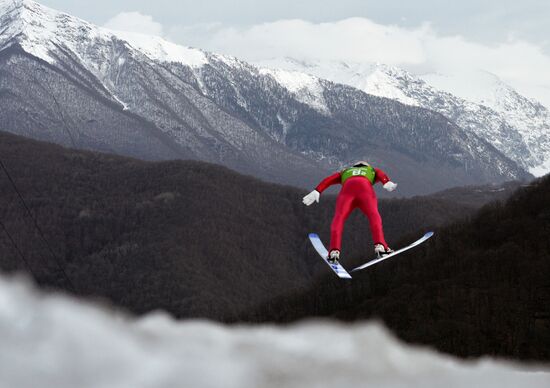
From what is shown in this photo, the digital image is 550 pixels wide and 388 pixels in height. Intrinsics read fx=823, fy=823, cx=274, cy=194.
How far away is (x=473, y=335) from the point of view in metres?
165

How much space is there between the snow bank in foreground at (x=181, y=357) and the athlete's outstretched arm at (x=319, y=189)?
4.20 m

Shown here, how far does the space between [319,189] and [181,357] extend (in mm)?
9099

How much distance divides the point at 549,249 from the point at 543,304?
2913cm

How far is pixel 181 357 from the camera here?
1697 cm

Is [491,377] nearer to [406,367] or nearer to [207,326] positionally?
[406,367]

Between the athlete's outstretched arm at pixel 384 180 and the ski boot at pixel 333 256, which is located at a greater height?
the athlete's outstretched arm at pixel 384 180

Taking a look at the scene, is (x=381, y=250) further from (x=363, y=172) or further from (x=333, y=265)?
(x=363, y=172)

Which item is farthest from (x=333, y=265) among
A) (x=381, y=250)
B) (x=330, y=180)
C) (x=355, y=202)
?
(x=330, y=180)

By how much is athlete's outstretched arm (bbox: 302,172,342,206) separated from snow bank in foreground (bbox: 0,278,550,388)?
4.20 metres

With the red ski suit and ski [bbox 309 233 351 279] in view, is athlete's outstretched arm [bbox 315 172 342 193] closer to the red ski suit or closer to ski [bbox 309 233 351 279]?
the red ski suit

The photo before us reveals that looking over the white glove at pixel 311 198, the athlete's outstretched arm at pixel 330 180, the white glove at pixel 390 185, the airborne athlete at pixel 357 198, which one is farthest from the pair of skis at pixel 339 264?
the white glove at pixel 311 198

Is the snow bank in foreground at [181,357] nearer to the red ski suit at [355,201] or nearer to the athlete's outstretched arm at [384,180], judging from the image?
the red ski suit at [355,201]

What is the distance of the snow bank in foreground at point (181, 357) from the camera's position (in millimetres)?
15578

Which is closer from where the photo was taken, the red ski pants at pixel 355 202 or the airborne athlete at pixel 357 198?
the airborne athlete at pixel 357 198
